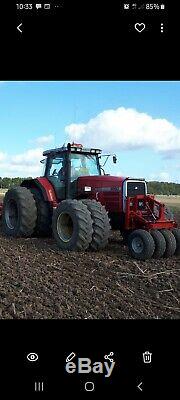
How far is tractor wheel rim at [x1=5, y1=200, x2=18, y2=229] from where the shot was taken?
33.1ft

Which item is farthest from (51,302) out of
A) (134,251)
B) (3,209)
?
(3,209)

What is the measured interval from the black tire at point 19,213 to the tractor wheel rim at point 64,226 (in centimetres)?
120

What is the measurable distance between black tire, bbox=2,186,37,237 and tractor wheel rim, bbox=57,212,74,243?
120 cm

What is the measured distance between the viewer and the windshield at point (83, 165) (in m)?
9.30
